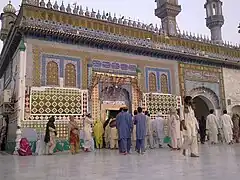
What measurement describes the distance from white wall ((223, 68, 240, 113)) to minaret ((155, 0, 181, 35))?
13.3ft

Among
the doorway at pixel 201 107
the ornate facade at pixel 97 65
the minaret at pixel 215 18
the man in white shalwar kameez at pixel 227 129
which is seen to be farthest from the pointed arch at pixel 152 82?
the minaret at pixel 215 18

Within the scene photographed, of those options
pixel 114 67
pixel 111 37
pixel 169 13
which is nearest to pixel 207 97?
pixel 169 13

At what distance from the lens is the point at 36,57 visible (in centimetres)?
1084

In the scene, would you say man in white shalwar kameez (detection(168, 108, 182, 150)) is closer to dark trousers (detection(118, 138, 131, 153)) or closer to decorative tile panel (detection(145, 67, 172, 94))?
dark trousers (detection(118, 138, 131, 153))

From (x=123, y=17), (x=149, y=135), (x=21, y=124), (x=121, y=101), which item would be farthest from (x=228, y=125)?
(x=21, y=124)

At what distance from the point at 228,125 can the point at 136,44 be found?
5487mm

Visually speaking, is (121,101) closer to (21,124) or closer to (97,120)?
(97,120)

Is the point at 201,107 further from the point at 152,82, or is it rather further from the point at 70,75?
the point at 70,75

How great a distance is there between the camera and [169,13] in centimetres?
1631

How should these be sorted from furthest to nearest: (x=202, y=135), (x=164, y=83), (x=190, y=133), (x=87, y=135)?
(x=164, y=83), (x=202, y=135), (x=87, y=135), (x=190, y=133)

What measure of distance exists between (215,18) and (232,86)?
218 inches

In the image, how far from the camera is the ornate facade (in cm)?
1069

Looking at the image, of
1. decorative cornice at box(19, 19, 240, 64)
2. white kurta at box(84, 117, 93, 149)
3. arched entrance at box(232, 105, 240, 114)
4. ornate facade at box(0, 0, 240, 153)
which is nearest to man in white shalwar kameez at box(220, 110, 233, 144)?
ornate facade at box(0, 0, 240, 153)

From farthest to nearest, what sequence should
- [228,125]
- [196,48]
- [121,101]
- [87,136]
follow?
[196,48]
[121,101]
[228,125]
[87,136]
